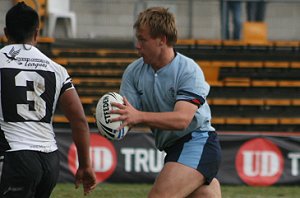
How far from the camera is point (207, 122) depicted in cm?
555

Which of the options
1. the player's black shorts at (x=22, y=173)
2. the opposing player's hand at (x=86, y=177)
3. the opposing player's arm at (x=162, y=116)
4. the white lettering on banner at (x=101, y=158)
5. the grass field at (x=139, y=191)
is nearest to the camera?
the player's black shorts at (x=22, y=173)

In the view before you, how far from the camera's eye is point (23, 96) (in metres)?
4.68

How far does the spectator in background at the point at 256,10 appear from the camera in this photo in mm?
14680

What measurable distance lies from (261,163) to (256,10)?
3952mm

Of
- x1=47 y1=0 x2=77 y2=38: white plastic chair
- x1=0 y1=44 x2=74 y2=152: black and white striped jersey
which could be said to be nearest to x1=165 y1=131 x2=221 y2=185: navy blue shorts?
x1=0 y1=44 x2=74 y2=152: black and white striped jersey

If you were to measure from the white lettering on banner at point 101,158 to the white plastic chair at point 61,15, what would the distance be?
14.7 feet

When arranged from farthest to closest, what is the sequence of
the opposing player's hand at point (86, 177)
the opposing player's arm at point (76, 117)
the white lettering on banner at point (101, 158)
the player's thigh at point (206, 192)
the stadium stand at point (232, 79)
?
the stadium stand at point (232, 79) → the white lettering on banner at point (101, 158) → the player's thigh at point (206, 192) → the opposing player's hand at point (86, 177) → the opposing player's arm at point (76, 117)

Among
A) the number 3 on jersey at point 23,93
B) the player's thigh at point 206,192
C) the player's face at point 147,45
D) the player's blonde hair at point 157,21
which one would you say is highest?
the player's blonde hair at point 157,21

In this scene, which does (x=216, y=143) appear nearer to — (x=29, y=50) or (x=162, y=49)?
(x=162, y=49)

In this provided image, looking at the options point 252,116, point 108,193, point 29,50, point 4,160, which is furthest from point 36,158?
point 252,116

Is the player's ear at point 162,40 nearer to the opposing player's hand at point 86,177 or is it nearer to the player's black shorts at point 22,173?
the opposing player's hand at point 86,177

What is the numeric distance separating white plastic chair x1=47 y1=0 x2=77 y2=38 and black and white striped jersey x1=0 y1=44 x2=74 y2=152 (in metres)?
10.9

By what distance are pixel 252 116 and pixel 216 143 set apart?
9.24m

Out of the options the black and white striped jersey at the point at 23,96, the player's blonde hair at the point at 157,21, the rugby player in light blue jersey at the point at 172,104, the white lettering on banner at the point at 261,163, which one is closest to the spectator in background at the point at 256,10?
the white lettering on banner at the point at 261,163
